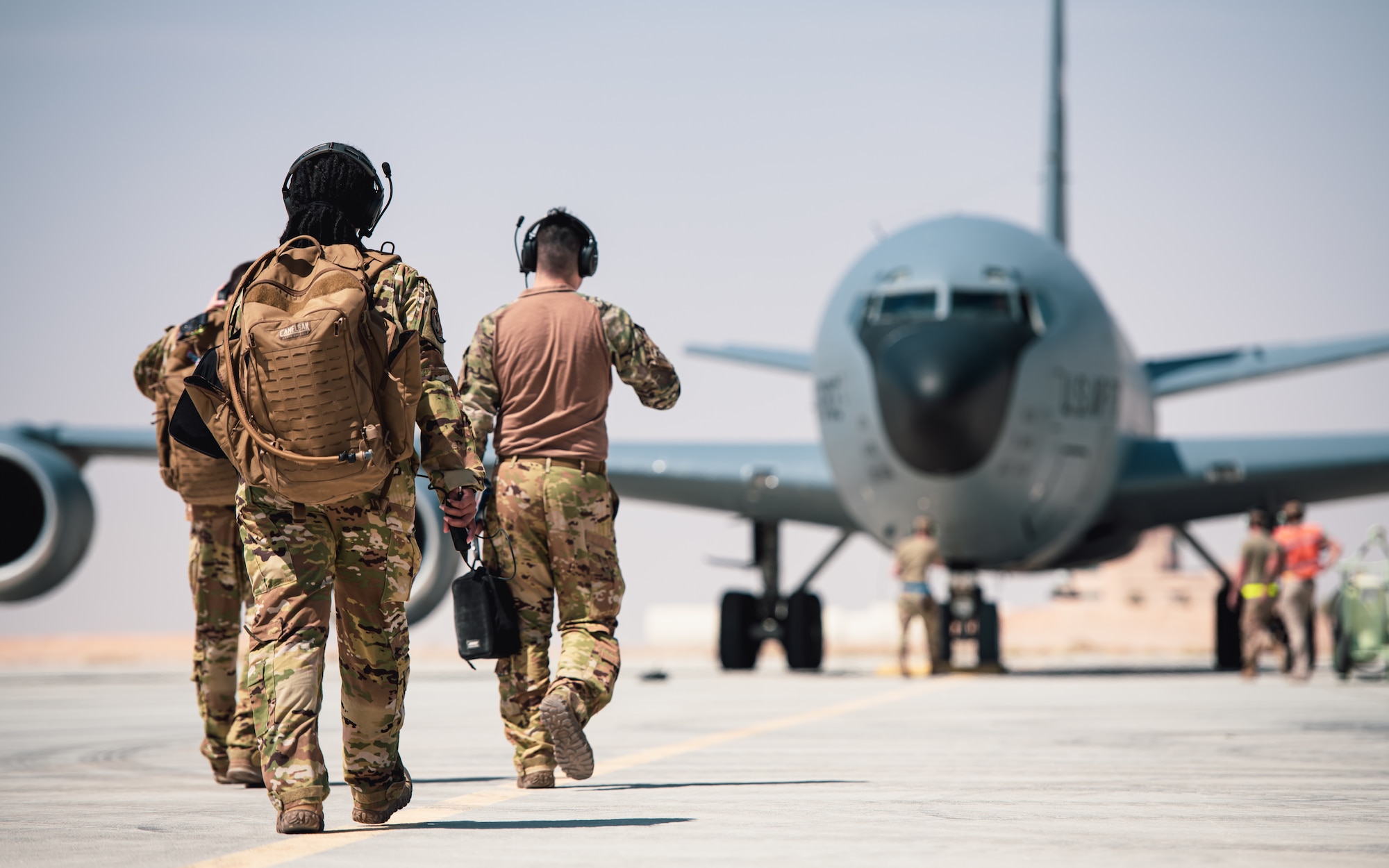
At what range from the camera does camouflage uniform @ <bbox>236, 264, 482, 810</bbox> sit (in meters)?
4.18

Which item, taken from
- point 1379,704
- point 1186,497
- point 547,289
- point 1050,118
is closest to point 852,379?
point 1186,497

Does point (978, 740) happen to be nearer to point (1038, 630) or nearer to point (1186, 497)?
point (1186, 497)

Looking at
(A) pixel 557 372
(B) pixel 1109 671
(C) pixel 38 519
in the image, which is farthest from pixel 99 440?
(A) pixel 557 372

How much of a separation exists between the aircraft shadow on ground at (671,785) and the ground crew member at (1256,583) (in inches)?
377

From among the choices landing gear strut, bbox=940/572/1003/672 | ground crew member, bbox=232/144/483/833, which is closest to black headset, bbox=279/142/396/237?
ground crew member, bbox=232/144/483/833

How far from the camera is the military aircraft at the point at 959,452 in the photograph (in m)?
13.9

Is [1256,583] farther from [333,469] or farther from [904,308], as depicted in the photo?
[333,469]

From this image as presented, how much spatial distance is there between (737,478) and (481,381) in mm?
11617

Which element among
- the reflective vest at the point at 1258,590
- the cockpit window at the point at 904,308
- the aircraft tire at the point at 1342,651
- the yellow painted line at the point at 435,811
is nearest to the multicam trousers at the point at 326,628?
the yellow painted line at the point at 435,811

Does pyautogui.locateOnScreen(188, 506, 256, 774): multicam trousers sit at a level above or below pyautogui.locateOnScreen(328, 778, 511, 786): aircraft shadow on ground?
above

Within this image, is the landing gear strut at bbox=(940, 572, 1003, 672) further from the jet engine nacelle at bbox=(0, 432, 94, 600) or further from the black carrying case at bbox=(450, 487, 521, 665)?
the black carrying case at bbox=(450, 487, 521, 665)

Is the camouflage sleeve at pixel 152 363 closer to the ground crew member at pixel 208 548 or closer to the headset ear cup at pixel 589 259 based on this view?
the ground crew member at pixel 208 548

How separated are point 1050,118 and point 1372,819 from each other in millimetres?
22957

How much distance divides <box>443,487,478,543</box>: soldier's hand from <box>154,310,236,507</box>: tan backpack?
5.42 ft
